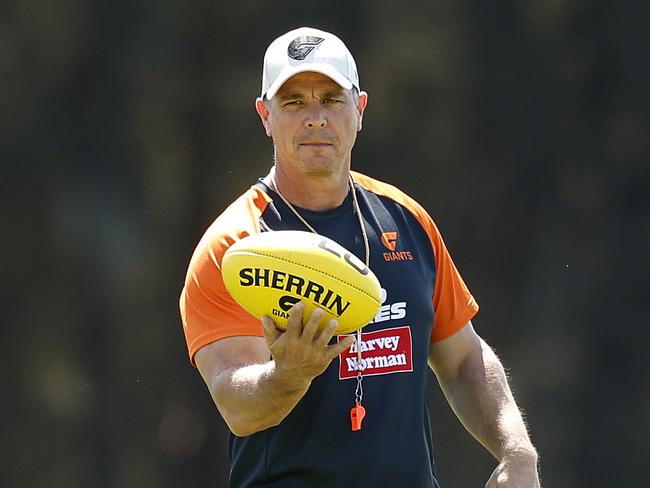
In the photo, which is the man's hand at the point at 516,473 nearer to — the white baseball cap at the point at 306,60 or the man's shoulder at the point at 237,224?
the man's shoulder at the point at 237,224

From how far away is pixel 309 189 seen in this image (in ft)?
10.2

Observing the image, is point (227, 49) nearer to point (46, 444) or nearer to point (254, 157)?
point (254, 157)

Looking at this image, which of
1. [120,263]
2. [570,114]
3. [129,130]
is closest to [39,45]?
[129,130]

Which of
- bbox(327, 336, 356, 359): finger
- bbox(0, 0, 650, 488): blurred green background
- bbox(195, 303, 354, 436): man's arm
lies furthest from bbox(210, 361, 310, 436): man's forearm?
bbox(0, 0, 650, 488): blurred green background

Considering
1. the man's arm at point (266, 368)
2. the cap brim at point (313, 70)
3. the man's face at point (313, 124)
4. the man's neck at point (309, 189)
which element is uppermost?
the cap brim at point (313, 70)

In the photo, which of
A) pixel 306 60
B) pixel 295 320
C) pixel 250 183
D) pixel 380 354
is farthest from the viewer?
pixel 250 183

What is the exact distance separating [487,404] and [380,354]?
46 cm

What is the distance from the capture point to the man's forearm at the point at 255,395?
255 centimetres

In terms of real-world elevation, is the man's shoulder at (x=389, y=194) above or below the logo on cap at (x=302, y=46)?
below

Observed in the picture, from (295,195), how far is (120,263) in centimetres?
143

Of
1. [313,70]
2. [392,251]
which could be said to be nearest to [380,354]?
[392,251]

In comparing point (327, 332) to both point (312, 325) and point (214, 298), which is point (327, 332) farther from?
point (214, 298)

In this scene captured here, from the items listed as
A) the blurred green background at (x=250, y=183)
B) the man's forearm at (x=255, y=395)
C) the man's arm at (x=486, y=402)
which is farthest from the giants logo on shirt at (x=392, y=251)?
the blurred green background at (x=250, y=183)

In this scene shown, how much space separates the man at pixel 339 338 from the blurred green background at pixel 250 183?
121 centimetres
